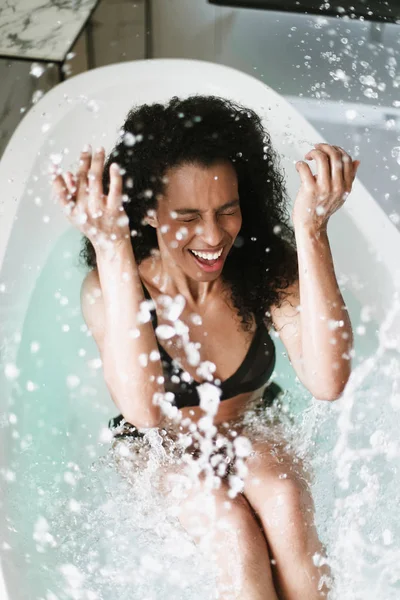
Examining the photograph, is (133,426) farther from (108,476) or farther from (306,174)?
(306,174)

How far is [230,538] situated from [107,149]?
2.55 feet

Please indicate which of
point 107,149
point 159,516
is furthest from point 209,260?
point 107,149

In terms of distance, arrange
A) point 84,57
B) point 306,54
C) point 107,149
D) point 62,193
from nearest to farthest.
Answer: point 62,193
point 107,149
point 84,57
point 306,54

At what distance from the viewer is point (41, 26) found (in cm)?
166

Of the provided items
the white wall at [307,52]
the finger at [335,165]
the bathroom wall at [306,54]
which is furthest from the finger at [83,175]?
the white wall at [307,52]

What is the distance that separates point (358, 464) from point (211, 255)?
1.38ft

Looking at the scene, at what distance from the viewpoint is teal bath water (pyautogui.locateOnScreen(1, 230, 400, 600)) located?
0.98 m

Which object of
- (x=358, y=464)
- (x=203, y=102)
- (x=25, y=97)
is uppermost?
(x=203, y=102)

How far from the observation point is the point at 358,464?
3.82 ft

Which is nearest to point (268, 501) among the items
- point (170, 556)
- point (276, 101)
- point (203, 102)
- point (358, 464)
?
point (170, 556)

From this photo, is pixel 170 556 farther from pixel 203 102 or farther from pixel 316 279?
Result: pixel 203 102

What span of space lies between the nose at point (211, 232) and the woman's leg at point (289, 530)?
0.92 ft

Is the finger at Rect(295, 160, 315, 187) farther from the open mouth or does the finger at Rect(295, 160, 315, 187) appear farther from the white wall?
the white wall

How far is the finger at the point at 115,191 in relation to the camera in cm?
80
